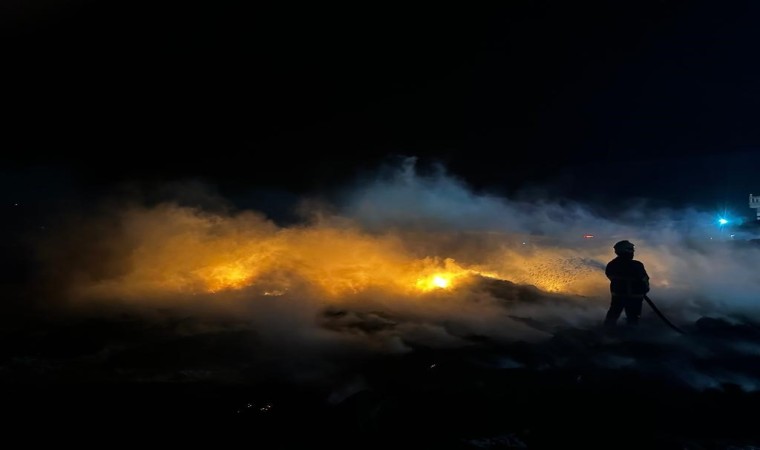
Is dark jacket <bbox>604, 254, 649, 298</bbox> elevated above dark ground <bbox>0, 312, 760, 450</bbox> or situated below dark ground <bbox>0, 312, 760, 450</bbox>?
above

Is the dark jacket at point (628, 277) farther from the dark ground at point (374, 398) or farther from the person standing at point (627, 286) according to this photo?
the dark ground at point (374, 398)

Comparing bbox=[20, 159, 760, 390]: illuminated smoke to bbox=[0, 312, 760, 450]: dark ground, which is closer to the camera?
bbox=[0, 312, 760, 450]: dark ground

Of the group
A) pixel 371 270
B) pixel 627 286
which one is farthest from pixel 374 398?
pixel 371 270

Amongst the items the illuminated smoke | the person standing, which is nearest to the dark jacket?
the person standing

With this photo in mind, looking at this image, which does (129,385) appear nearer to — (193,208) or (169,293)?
(169,293)

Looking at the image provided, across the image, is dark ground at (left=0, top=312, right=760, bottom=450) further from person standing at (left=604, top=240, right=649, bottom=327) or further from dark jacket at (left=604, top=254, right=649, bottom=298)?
dark jacket at (left=604, top=254, right=649, bottom=298)

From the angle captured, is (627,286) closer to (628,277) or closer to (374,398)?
(628,277)

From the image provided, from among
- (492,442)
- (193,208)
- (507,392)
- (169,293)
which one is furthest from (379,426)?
(193,208)

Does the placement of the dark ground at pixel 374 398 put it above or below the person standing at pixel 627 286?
below

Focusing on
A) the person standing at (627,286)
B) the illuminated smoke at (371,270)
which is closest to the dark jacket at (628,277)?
the person standing at (627,286)
